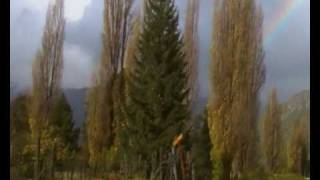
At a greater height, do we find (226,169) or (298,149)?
(298,149)

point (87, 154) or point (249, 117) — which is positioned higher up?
point (249, 117)

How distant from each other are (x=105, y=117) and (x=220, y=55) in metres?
2.43

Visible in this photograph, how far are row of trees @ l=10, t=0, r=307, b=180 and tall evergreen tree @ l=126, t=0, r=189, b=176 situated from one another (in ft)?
0.06

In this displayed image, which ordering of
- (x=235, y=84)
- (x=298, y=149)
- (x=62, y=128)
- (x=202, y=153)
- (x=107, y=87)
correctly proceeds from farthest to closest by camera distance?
(x=107, y=87) → (x=62, y=128) → (x=235, y=84) → (x=202, y=153) → (x=298, y=149)

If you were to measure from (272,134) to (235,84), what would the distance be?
109cm

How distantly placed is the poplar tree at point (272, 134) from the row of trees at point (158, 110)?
0.06 ft

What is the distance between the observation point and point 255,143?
9.30 m

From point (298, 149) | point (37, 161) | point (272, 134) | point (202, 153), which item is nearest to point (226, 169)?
point (202, 153)

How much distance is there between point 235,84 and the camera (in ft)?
30.7

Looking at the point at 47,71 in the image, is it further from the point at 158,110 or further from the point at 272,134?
the point at 272,134

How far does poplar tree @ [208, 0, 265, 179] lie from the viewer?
9.12 m
